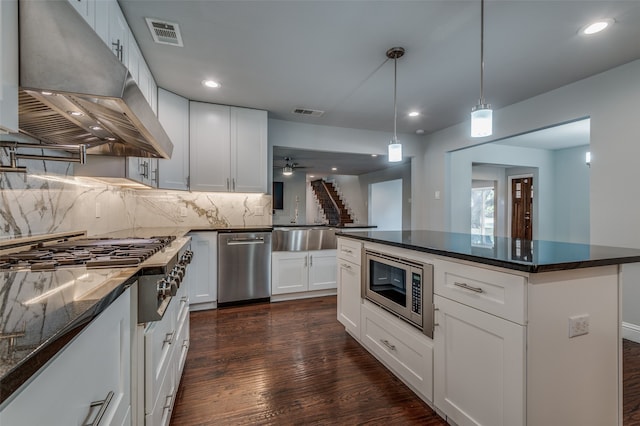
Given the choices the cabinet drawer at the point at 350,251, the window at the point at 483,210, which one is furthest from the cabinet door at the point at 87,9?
the window at the point at 483,210

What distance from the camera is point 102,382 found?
824 mm

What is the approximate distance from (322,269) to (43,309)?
3473mm

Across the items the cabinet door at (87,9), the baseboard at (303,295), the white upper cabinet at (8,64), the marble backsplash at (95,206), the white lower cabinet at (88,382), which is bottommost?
the baseboard at (303,295)

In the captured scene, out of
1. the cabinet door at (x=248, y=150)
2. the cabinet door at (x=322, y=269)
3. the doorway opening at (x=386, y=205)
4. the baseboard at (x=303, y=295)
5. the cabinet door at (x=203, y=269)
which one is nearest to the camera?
the cabinet door at (x=203, y=269)

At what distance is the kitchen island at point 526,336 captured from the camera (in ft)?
3.96

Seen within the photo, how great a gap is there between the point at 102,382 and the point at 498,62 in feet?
10.9

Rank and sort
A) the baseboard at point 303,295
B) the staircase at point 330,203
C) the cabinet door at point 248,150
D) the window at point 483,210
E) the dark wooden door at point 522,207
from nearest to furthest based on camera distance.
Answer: the cabinet door at point 248,150 < the baseboard at point 303,295 < the dark wooden door at point 522,207 < the window at point 483,210 < the staircase at point 330,203

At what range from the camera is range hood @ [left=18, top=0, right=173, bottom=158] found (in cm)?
86

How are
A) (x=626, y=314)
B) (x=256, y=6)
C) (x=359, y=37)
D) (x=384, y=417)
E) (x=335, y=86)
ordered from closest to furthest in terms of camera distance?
(x=384, y=417), (x=256, y=6), (x=359, y=37), (x=626, y=314), (x=335, y=86)

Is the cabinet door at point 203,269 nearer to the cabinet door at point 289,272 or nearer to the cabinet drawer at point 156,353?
the cabinet door at point 289,272

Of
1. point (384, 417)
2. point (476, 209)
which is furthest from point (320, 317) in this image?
point (476, 209)

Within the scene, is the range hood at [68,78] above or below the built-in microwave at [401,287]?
above

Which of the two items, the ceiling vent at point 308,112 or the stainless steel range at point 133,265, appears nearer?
the stainless steel range at point 133,265

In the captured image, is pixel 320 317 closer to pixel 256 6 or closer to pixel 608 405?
pixel 608 405
